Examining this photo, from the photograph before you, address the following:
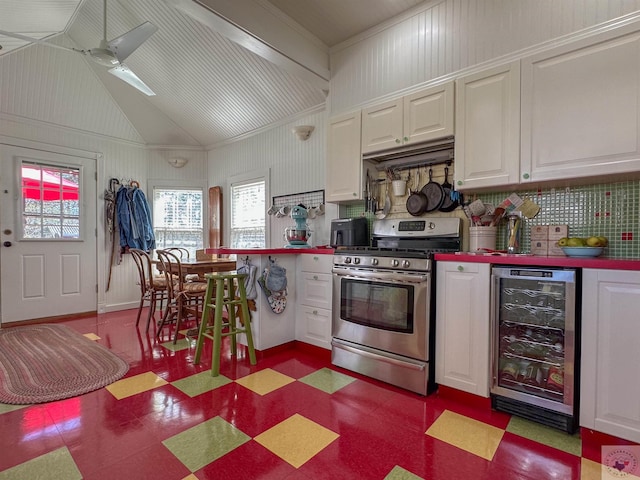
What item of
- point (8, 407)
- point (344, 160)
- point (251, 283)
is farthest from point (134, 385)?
point (344, 160)

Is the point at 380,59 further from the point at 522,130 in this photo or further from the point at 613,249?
the point at 613,249

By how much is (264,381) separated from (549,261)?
198cm

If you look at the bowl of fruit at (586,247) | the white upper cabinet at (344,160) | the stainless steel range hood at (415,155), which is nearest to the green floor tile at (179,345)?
the white upper cabinet at (344,160)

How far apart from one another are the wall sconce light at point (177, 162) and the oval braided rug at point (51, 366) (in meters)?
2.73

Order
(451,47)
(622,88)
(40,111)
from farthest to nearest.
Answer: (40,111)
(451,47)
(622,88)

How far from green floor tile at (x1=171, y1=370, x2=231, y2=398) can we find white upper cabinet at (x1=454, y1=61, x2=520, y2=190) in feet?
7.45

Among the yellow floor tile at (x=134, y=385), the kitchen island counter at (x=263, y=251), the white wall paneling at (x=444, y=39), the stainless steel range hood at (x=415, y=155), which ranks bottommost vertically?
the yellow floor tile at (x=134, y=385)

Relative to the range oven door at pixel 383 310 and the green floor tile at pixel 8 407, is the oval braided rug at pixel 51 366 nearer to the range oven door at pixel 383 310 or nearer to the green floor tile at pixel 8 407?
the green floor tile at pixel 8 407

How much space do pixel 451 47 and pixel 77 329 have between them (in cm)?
470

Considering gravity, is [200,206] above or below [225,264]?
above

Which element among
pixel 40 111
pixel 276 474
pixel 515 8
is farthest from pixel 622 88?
pixel 40 111

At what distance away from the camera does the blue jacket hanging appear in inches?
182

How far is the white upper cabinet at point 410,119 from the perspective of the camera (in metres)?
2.47

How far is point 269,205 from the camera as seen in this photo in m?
4.35
